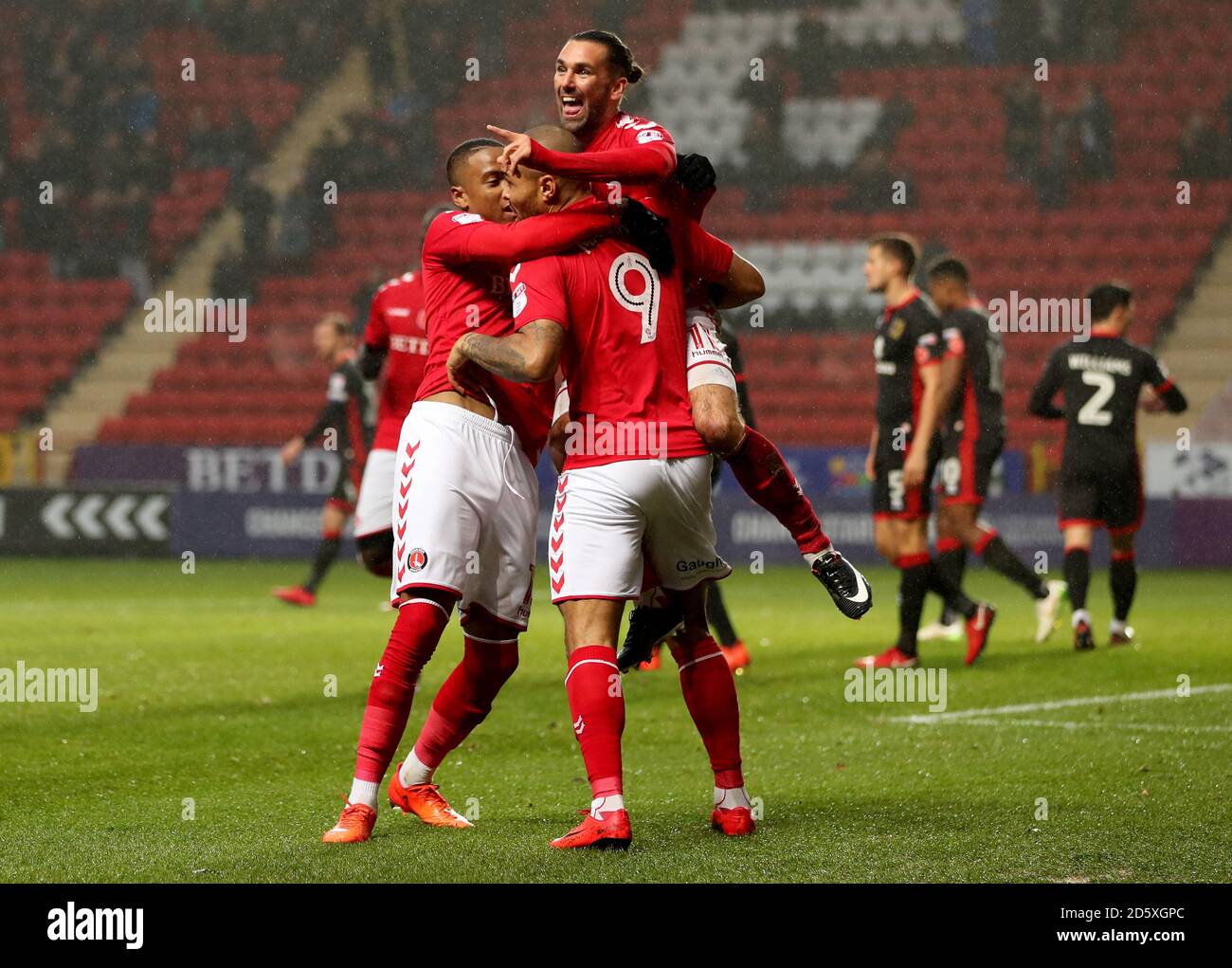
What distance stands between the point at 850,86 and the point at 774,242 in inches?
102

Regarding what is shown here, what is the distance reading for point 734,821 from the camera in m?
4.77

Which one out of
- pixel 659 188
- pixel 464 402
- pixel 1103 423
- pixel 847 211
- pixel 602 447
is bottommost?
pixel 1103 423

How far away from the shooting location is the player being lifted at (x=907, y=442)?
348 inches

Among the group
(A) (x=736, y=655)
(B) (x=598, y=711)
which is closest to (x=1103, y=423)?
(A) (x=736, y=655)

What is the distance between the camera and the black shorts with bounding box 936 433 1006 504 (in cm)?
997

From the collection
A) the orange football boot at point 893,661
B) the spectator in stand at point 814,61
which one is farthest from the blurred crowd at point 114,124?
the orange football boot at point 893,661

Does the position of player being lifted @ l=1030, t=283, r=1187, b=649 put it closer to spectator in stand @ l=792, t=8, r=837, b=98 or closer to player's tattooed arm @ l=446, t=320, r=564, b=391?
player's tattooed arm @ l=446, t=320, r=564, b=391

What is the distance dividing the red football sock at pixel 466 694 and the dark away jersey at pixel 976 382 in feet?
17.2

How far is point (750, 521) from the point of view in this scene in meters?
16.8

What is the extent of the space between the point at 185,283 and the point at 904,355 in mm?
15507

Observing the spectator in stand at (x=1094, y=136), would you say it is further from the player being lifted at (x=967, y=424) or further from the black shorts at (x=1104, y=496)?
the player being lifted at (x=967, y=424)

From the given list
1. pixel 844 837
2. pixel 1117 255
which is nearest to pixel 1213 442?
pixel 1117 255

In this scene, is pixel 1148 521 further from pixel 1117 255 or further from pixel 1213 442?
pixel 1117 255

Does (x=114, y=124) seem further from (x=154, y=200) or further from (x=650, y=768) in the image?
(x=650, y=768)
